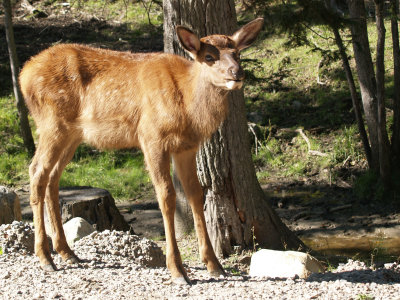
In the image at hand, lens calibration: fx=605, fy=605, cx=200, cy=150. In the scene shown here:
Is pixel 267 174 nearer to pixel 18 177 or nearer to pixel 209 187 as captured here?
pixel 209 187

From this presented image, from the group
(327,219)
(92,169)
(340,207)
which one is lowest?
(327,219)

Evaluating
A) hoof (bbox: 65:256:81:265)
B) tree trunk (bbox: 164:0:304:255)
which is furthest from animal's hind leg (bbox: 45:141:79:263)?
tree trunk (bbox: 164:0:304:255)

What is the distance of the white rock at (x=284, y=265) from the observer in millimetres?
6660

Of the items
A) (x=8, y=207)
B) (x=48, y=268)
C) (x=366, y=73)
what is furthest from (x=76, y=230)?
(x=366, y=73)

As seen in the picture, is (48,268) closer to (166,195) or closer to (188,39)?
(166,195)

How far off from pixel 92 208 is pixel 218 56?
441 cm

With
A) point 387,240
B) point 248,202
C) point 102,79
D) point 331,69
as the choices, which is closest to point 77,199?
point 248,202

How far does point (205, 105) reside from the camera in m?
5.90

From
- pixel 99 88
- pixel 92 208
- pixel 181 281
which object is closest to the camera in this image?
pixel 181 281

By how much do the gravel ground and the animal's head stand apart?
1894mm

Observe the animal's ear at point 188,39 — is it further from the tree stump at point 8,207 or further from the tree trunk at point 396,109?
the tree trunk at point 396,109

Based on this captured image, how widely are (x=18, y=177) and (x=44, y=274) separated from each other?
22.8 feet

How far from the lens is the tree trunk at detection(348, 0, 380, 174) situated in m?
10.4

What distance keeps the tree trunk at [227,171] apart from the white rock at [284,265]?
3.63 ft
